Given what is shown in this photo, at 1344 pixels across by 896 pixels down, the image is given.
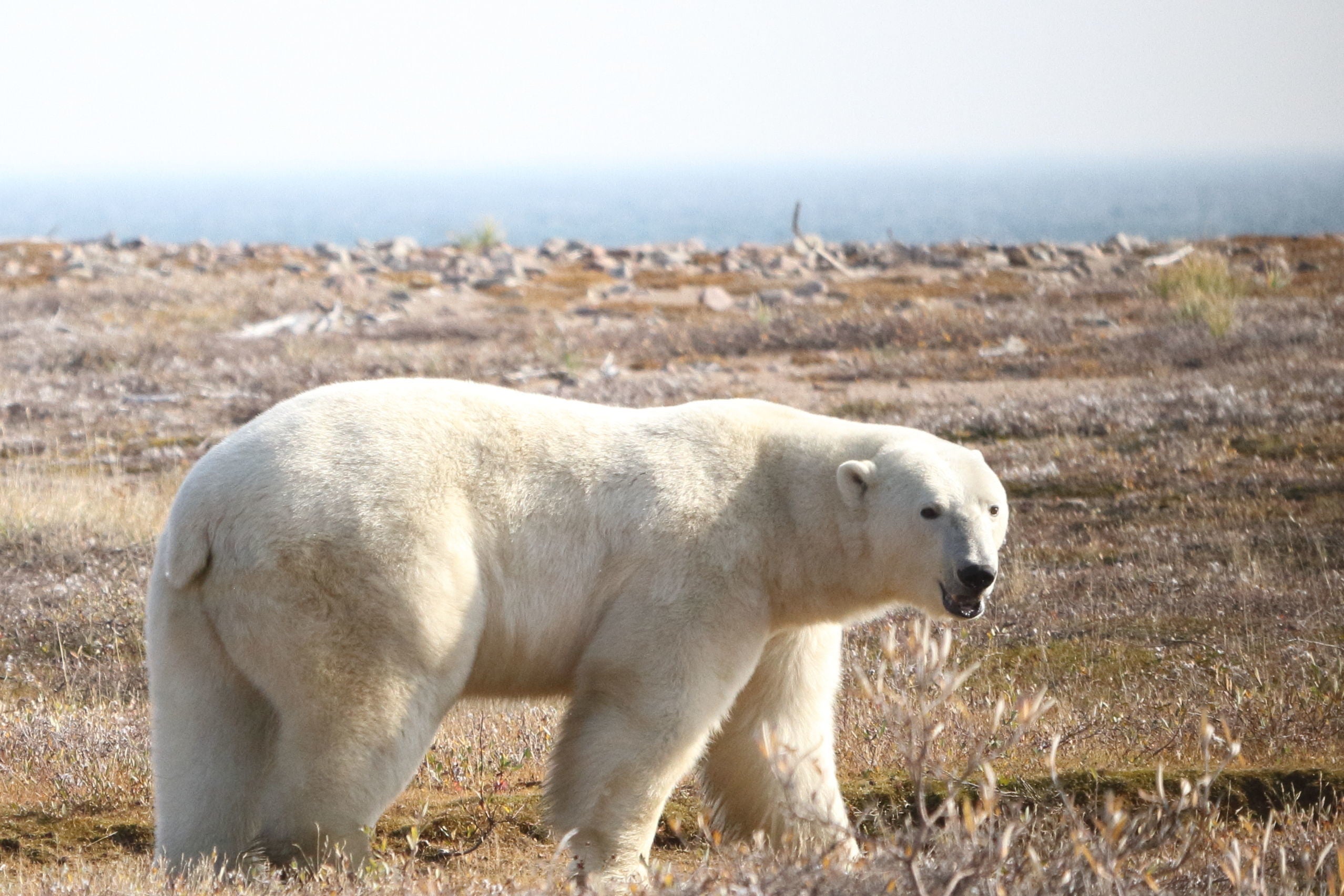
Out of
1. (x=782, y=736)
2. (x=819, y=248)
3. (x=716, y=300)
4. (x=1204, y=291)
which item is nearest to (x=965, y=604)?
(x=782, y=736)

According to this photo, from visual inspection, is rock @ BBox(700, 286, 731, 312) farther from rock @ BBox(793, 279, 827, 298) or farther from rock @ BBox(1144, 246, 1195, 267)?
rock @ BBox(1144, 246, 1195, 267)

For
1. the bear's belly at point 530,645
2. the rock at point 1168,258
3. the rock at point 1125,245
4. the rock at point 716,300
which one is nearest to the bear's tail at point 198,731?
the bear's belly at point 530,645

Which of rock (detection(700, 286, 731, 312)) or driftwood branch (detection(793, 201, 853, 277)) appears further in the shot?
driftwood branch (detection(793, 201, 853, 277))

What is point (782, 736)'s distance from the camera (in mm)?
4734

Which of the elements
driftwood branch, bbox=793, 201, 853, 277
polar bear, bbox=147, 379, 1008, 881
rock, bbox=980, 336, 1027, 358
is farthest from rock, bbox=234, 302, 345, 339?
polar bear, bbox=147, 379, 1008, 881

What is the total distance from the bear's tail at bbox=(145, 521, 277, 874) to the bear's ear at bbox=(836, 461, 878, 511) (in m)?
2.09

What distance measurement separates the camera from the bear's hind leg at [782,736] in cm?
476

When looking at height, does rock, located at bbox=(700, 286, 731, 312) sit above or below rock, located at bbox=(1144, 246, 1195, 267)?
below

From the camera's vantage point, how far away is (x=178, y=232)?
17725 centimetres

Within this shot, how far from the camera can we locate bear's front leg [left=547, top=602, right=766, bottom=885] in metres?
4.17

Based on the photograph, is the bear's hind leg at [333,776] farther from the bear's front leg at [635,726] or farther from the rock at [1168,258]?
the rock at [1168,258]

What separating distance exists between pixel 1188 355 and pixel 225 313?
1615 centimetres

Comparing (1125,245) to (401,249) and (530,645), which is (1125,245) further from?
(530,645)

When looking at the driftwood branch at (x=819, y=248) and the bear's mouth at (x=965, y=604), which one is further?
the driftwood branch at (x=819, y=248)
